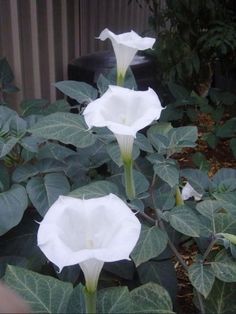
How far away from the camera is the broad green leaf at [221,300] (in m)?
1.31

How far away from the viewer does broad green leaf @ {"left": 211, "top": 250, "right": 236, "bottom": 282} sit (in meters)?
1.19

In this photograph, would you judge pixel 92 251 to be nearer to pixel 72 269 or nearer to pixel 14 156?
pixel 72 269

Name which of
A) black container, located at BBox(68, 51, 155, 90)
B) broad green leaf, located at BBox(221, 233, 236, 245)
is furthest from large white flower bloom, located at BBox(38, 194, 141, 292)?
black container, located at BBox(68, 51, 155, 90)

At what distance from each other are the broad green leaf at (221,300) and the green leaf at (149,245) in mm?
240

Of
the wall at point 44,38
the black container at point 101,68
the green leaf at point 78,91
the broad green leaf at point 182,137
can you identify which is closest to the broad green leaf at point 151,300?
the broad green leaf at point 182,137

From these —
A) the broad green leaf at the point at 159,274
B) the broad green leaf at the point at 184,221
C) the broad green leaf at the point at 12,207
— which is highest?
the broad green leaf at the point at 184,221

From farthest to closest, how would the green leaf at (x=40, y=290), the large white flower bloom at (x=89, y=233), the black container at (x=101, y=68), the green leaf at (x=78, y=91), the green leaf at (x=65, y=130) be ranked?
the black container at (x=101, y=68)
the green leaf at (x=78, y=91)
the green leaf at (x=65, y=130)
the green leaf at (x=40, y=290)
the large white flower bloom at (x=89, y=233)

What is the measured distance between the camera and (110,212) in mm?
949

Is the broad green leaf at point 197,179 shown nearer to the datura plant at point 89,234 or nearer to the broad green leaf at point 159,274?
the broad green leaf at point 159,274

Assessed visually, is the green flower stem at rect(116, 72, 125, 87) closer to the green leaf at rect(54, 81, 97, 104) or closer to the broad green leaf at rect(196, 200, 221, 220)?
the green leaf at rect(54, 81, 97, 104)

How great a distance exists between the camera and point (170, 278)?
1460 mm

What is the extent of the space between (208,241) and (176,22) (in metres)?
2.52

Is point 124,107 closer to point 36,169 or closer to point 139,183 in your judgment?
point 139,183

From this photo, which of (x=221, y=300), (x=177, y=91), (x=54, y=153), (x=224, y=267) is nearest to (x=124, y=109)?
Answer: (x=54, y=153)
